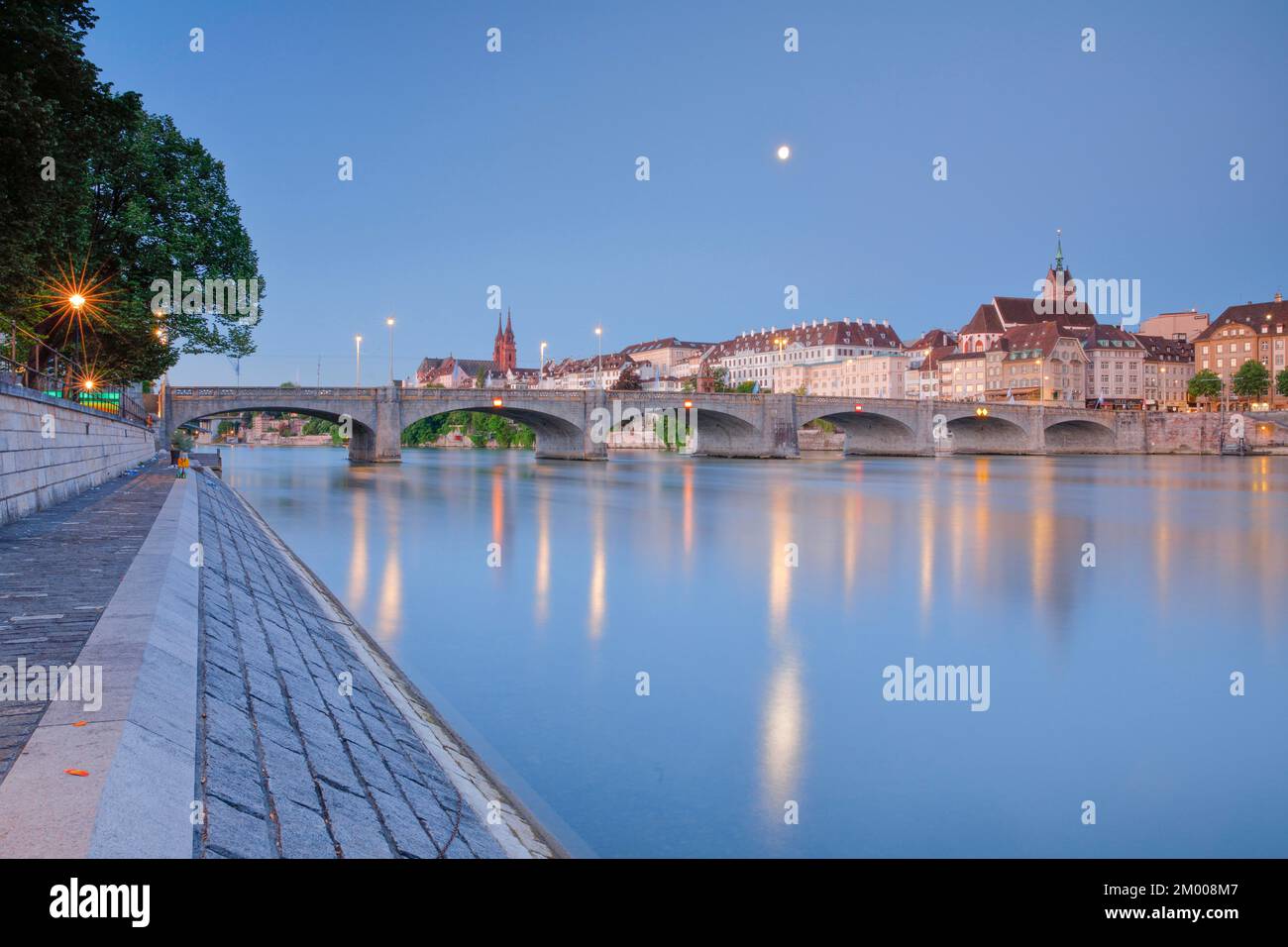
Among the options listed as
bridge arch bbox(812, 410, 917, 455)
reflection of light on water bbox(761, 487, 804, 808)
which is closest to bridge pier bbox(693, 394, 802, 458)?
bridge arch bbox(812, 410, 917, 455)

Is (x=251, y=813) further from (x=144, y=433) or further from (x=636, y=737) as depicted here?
(x=144, y=433)

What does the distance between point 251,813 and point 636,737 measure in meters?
5.36

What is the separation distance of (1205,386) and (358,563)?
471 ft

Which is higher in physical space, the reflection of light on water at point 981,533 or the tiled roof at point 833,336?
the tiled roof at point 833,336

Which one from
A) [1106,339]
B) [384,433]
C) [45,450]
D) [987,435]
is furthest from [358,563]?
[1106,339]

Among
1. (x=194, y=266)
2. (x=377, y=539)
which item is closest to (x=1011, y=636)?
(x=377, y=539)

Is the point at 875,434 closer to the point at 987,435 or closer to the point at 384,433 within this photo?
the point at 987,435

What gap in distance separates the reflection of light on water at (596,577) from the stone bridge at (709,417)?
41770 mm

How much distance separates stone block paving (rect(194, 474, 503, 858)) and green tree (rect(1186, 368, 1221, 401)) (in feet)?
497

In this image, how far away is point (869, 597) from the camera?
60.2 feet

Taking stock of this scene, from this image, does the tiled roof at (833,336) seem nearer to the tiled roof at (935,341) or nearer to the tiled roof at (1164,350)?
the tiled roof at (935,341)

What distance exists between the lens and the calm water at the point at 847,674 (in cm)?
764

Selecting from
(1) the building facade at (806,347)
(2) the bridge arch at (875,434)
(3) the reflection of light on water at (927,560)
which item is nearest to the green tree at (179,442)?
(3) the reflection of light on water at (927,560)

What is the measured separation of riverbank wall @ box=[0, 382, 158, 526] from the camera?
13.5 metres
